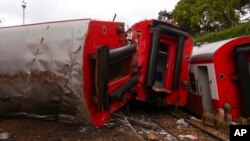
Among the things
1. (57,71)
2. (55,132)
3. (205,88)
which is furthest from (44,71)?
(205,88)

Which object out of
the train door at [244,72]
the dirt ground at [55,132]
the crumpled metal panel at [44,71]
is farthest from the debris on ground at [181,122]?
the crumpled metal panel at [44,71]

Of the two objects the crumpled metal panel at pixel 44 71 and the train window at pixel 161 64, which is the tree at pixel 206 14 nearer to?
the train window at pixel 161 64

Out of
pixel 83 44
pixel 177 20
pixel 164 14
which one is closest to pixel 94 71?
pixel 83 44

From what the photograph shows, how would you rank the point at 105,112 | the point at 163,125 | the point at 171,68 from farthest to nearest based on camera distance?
the point at 171,68
the point at 163,125
the point at 105,112

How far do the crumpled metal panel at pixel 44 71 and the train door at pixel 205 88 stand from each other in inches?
192

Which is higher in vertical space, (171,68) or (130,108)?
(171,68)

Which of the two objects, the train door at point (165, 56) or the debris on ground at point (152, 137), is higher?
the train door at point (165, 56)

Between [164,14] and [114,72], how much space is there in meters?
67.0

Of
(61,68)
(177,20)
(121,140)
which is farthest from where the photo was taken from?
(177,20)

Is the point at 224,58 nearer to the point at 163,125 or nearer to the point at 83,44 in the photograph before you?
the point at 163,125

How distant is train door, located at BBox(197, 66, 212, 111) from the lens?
930 centimetres

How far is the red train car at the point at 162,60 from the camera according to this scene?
8781mm

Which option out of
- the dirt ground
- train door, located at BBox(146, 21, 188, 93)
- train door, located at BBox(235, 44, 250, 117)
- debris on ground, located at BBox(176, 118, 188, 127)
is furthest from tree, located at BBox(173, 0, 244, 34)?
the dirt ground

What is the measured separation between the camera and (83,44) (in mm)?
5012
